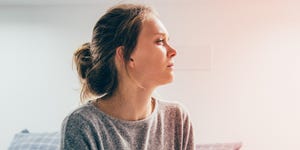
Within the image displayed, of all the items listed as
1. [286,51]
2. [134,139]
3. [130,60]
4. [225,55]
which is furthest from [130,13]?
[286,51]

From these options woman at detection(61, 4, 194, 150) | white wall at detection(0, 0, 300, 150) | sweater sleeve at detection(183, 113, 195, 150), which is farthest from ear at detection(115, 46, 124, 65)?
white wall at detection(0, 0, 300, 150)

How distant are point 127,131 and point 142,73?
0.18 metres

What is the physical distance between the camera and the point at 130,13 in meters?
1.09

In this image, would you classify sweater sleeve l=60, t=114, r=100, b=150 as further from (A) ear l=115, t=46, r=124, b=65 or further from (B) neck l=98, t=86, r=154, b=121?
(A) ear l=115, t=46, r=124, b=65

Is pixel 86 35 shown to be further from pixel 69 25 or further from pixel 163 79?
pixel 163 79

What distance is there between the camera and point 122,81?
113 cm

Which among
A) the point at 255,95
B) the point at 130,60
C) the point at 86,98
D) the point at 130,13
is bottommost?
the point at 255,95

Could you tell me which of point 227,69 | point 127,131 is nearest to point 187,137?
point 127,131

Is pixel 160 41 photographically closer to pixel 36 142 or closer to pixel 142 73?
pixel 142 73

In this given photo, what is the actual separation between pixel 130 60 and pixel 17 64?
1.19m

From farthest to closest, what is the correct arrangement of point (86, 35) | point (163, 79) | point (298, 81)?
point (86, 35), point (298, 81), point (163, 79)

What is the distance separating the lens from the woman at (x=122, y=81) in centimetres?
106

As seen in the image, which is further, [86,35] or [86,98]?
[86,35]

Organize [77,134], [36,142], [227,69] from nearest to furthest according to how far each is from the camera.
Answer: [77,134]
[36,142]
[227,69]
